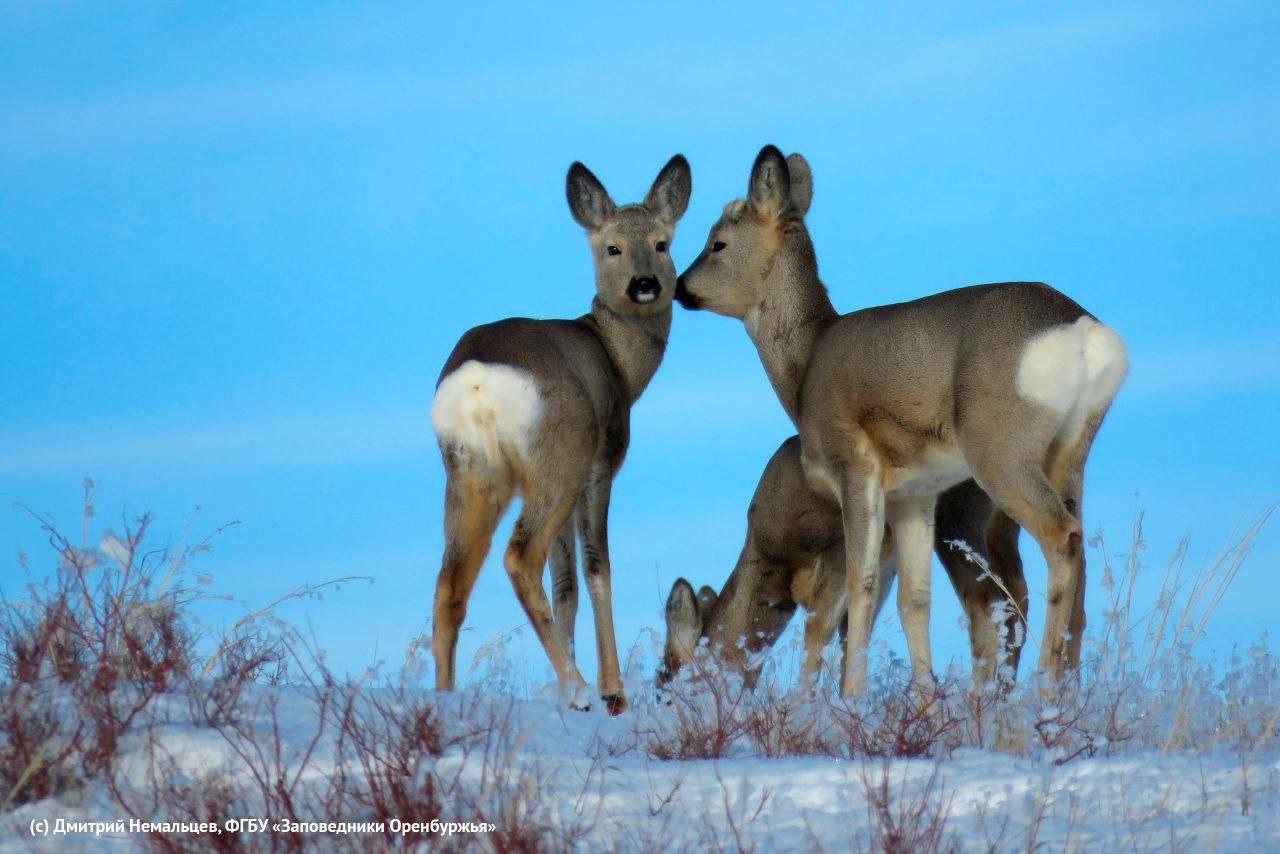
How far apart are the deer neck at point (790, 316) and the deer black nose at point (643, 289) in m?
0.77

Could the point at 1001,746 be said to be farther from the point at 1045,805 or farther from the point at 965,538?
the point at 965,538

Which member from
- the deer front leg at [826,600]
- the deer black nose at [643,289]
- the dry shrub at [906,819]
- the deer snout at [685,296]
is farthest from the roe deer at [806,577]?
the dry shrub at [906,819]

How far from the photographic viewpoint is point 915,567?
10672 mm

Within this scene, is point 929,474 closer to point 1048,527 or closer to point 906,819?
point 1048,527

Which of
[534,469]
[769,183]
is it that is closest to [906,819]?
[534,469]

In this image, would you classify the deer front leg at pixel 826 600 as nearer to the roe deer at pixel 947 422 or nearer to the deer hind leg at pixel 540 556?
the roe deer at pixel 947 422

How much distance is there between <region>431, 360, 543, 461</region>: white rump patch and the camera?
986 centimetres

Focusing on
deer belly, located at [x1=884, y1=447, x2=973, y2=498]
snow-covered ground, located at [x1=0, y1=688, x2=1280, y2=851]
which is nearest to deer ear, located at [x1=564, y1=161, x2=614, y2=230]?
deer belly, located at [x1=884, y1=447, x2=973, y2=498]

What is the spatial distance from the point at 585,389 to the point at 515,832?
5.44m

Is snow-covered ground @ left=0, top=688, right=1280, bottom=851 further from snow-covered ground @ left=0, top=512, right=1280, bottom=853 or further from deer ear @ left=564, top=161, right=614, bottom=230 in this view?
deer ear @ left=564, top=161, right=614, bottom=230

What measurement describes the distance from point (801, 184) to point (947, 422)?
3.07 m

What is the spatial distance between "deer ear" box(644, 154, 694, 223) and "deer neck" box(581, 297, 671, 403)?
3.13ft

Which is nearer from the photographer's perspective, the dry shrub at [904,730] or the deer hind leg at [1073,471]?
the dry shrub at [904,730]

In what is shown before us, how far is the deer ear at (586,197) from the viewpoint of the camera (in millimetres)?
12688
